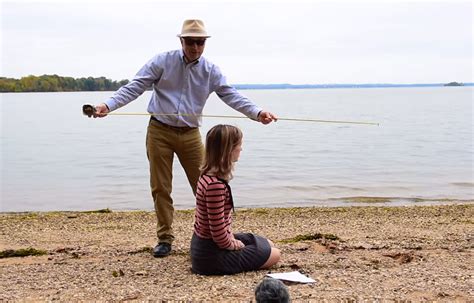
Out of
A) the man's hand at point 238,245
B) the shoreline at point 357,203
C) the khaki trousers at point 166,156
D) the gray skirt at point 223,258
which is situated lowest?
the shoreline at point 357,203

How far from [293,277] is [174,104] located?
6.89 ft

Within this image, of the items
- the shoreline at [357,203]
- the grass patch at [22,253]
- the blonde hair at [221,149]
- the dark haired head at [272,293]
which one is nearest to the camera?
the dark haired head at [272,293]

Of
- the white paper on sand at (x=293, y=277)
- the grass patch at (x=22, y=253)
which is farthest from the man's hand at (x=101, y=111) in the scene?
the grass patch at (x=22, y=253)

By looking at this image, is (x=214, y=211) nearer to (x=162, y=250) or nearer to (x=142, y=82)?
(x=162, y=250)

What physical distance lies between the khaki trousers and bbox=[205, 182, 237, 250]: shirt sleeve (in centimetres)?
102

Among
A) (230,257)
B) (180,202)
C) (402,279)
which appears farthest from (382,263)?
(180,202)

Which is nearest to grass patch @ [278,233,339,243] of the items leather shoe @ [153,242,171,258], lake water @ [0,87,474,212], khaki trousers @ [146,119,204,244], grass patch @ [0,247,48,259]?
leather shoe @ [153,242,171,258]

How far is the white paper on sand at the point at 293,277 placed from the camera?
18.0ft

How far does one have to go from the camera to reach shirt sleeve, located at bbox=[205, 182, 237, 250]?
17.9 feet

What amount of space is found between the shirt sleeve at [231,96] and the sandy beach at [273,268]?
154 cm

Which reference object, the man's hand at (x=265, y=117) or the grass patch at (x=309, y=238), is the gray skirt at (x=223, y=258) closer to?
the man's hand at (x=265, y=117)

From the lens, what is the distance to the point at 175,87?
6.50 metres

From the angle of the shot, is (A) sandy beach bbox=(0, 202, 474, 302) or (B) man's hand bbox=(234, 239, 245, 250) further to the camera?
(B) man's hand bbox=(234, 239, 245, 250)

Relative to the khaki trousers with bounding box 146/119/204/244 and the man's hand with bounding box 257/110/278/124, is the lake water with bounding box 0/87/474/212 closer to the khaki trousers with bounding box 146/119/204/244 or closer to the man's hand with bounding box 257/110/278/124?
the khaki trousers with bounding box 146/119/204/244
